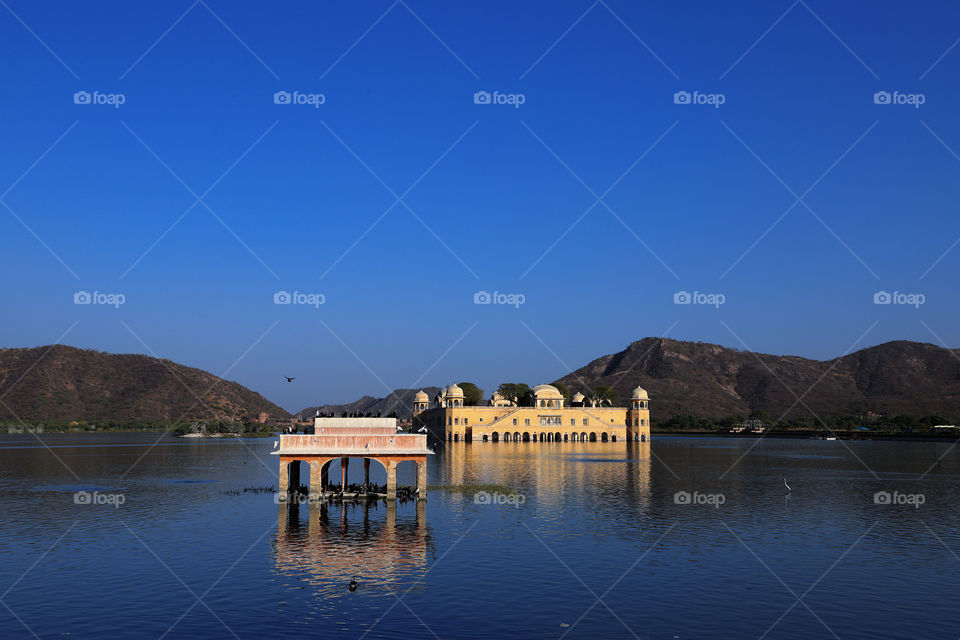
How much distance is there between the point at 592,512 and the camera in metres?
53.7

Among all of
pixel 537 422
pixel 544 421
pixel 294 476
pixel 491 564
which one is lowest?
pixel 491 564

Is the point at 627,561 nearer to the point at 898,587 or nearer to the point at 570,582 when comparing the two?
the point at 570,582

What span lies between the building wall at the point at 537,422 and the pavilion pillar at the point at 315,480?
375 ft

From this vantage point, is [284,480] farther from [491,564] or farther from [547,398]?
[547,398]

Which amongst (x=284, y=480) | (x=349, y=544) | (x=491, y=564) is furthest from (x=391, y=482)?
(x=491, y=564)

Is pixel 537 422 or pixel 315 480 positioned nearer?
pixel 315 480

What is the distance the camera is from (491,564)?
36656 millimetres

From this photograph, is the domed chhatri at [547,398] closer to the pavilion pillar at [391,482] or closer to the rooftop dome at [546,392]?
the rooftop dome at [546,392]

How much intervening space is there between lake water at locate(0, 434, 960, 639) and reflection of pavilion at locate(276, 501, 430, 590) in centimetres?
20

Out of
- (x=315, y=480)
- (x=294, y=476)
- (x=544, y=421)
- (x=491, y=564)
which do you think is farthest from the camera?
(x=544, y=421)

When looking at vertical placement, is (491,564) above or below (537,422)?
below

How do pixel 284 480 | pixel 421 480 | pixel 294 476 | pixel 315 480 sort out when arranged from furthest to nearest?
pixel 294 476, pixel 421 480, pixel 284 480, pixel 315 480

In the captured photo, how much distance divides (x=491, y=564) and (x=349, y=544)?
28.4 feet

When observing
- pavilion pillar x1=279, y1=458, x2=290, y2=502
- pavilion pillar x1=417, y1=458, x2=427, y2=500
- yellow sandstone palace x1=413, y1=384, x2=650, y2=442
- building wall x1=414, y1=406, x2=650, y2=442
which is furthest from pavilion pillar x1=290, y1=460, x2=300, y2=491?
building wall x1=414, y1=406, x2=650, y2=442
